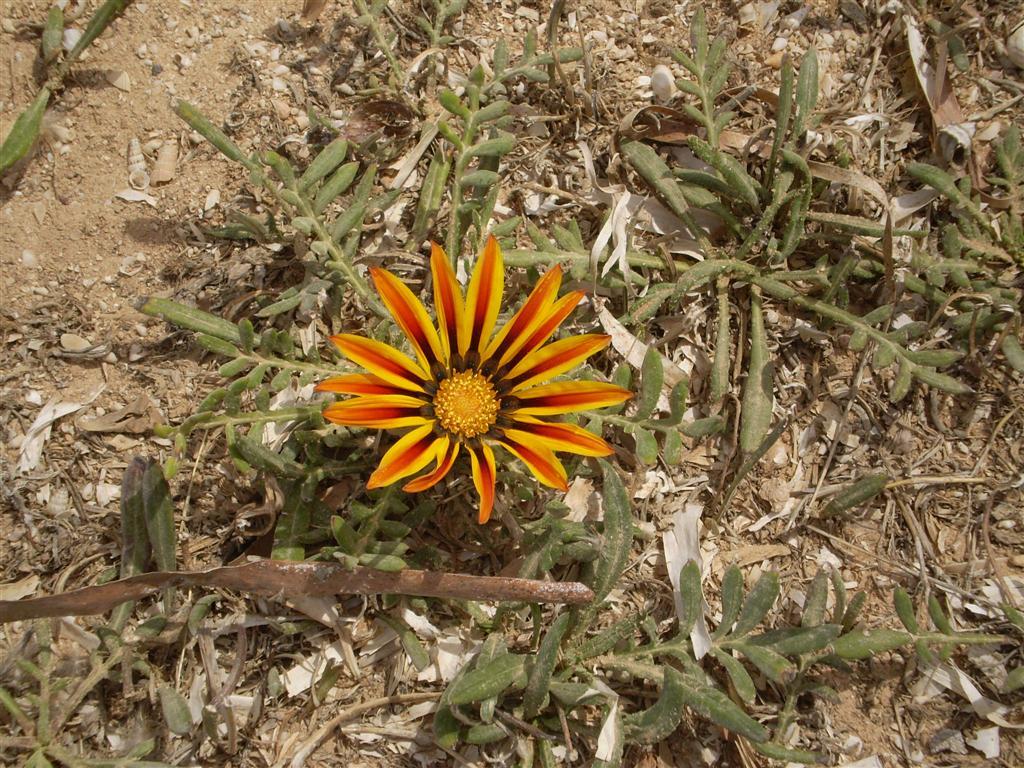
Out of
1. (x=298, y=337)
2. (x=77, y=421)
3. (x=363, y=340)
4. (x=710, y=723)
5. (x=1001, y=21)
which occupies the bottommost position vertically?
(x=710, y=723)

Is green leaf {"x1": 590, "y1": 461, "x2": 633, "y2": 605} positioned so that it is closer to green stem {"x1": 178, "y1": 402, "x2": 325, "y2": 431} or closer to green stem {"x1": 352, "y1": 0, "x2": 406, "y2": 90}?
green stem {"x1": 178, "y1": 402, "x2": 325, "y2": 431}

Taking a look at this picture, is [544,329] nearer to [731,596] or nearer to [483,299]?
[483,299]

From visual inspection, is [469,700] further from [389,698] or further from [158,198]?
[158,198]

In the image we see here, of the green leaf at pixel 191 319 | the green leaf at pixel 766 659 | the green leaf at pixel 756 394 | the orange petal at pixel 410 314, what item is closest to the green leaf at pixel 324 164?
the green leaf at pixel 191 319

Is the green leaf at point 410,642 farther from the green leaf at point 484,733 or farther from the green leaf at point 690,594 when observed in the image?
the green leaf at point 690,594

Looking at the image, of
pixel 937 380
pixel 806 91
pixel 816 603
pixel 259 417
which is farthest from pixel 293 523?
pixel 806 91

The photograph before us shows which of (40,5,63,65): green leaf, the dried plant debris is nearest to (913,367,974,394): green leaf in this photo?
the dried plant debris

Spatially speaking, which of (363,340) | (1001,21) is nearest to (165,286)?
(363,340)
